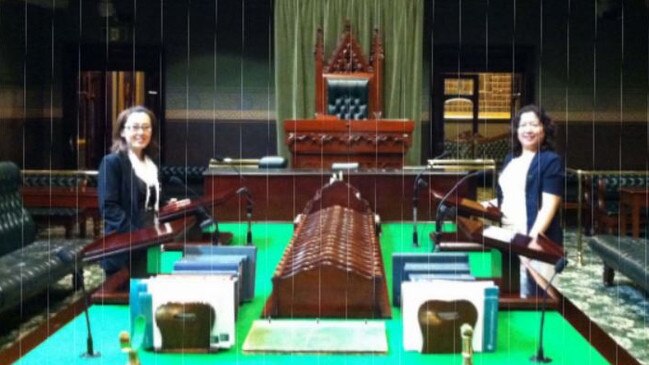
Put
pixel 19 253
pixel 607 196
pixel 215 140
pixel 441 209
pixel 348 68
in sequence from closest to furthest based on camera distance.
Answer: pixel 441 209 < pixel 19 253 < pixel 607 196 < pixel 348 68 < pixel 215 140

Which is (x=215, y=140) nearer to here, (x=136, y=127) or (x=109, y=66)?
(x=109, y=66)

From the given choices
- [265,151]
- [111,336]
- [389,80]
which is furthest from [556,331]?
[265,151]

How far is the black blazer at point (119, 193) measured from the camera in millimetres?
4090

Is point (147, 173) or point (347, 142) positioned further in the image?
point (347, 142)

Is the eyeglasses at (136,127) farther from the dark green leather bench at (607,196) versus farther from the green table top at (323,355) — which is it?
the dark green leather bench at (607,196)

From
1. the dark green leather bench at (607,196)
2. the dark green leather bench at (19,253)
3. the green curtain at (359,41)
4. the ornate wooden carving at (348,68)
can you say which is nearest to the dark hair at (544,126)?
the dark green leather bench at (19,253)

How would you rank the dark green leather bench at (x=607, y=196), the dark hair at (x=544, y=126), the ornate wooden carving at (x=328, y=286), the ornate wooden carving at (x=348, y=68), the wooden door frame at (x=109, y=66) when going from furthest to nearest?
the wooden door frame at (x=109, y=66), the ornate wooden carving at (x=348, y=68), the dark green leather bench at (x=607, y=196), the dark hair at (x=544, y=126), the ornate wooden carving at (x=328, y=286)

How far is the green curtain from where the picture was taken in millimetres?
11203

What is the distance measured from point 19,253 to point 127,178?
7.68 ft

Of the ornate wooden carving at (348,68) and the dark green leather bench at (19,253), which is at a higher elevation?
the ornate wooden carving at (348,68)

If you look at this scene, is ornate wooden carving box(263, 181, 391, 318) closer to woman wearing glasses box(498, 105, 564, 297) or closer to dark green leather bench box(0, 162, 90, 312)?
woman wearing glasses box(498, 105, 564, 297)

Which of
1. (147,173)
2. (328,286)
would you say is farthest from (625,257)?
(328,286)

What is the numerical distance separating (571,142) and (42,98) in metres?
7.06

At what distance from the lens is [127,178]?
4.14 m
